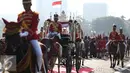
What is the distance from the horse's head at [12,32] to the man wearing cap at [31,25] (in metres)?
0.37

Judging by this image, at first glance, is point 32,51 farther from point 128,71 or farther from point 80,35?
point 128,71

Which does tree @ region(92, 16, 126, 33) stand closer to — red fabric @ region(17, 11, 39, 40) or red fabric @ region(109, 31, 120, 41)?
red fabric @ region(109, 31, 120, 41)

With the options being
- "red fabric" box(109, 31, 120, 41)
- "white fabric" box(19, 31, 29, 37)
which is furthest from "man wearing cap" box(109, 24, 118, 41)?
"white fabric" box(19, 31, 29, 37)

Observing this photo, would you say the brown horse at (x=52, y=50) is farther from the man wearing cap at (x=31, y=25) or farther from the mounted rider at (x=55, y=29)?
the man wearing cap at (x=31, y=25)

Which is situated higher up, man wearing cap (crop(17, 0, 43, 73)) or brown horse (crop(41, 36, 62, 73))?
man wearing cap (crop(17, 0, 43, 73))

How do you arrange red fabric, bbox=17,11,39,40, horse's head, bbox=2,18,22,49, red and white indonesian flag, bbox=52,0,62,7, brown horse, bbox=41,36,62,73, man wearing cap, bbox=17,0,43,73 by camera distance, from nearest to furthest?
horse's head, bbox=2,18,22,49
man wearing cap, bbox=17,0,43,73
red fabric, bbox=17,11,39,40
brown horse, bbox=41,36,62,73
red and white indonesian flag, bbox=52,0,62,7

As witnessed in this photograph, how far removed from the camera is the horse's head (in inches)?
334

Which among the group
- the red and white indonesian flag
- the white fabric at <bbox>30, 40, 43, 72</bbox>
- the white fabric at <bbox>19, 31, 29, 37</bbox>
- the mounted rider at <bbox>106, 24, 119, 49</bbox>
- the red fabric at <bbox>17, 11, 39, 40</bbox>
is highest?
the red and white indonesian flag

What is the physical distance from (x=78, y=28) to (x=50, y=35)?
4.16m

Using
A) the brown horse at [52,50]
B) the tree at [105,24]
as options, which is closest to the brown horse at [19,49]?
the brown horse at [52,50]

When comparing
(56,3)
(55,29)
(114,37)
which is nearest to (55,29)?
(55,29)

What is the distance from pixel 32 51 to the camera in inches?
358

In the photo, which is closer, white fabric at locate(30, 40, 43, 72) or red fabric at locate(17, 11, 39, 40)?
white fabric at locate(30, 40, 43, 72)

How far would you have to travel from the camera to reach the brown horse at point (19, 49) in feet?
27.9
